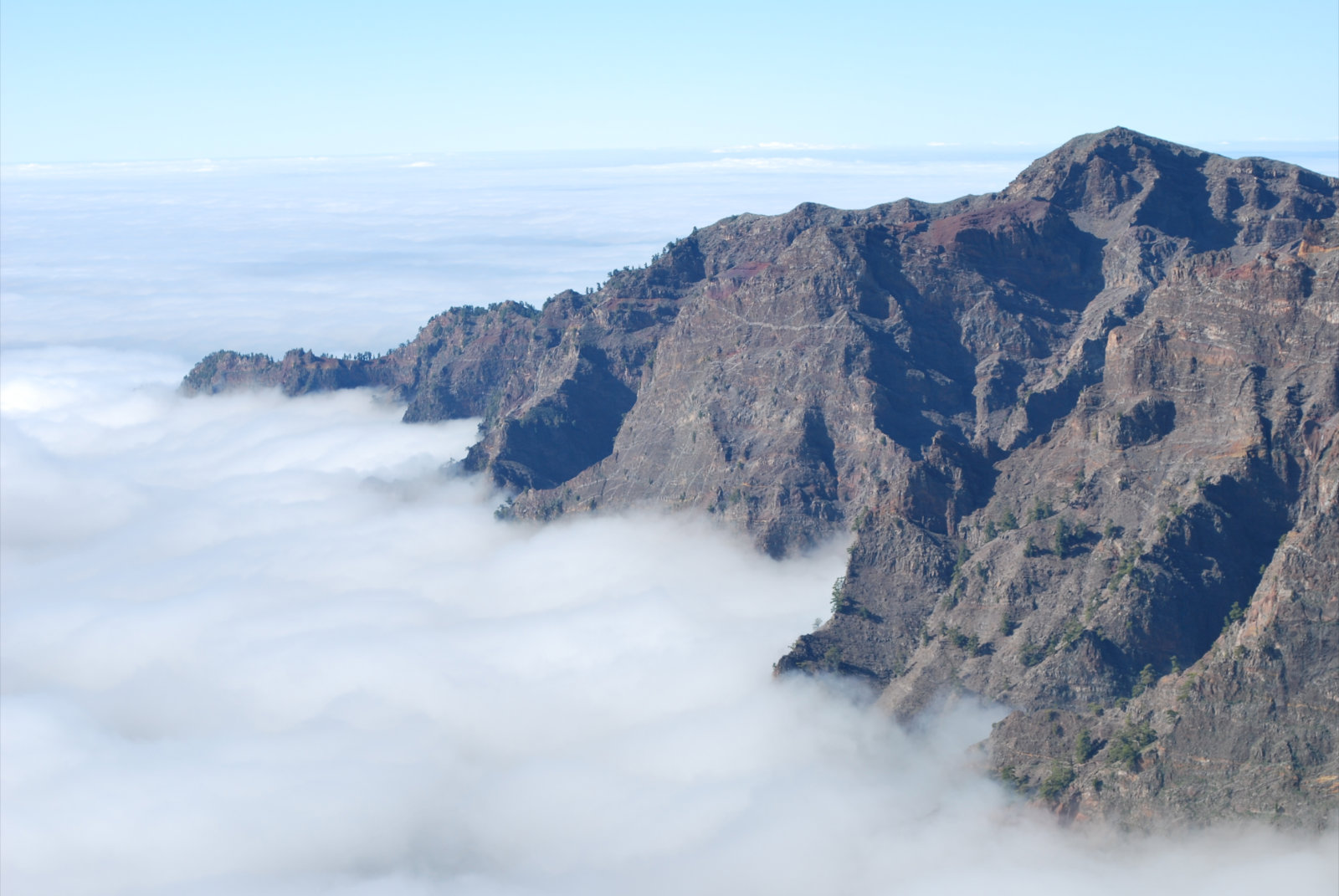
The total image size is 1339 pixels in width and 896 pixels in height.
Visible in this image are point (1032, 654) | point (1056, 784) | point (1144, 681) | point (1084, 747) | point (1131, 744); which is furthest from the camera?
point (1032, 654)

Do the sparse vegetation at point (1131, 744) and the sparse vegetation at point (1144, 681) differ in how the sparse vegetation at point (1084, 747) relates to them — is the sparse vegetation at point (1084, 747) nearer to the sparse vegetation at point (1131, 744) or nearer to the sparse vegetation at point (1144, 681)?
the sparse vegetation at point (1131, 744)

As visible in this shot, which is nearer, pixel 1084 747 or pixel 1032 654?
pixel 1084 747

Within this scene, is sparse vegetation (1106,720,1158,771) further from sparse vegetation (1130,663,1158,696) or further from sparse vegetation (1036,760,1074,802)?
sparse vegetation (1130,663,1158,696)

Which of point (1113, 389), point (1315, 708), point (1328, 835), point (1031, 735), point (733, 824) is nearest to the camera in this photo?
point (1328, 835)

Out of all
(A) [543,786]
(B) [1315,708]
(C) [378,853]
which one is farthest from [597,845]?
(B) [1315,708]

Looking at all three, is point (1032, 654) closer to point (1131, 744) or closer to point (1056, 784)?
point (1056, 784)

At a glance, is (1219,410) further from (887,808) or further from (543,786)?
(543,786)

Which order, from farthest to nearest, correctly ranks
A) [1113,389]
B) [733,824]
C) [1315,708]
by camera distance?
1. [1113,389]
2. [733,824]
3. [1315,708]

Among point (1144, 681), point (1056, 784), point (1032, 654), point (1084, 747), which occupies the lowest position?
point (1056, 784)

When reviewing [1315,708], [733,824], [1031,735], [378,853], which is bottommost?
[378,853]

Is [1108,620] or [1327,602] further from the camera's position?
[1108,620]

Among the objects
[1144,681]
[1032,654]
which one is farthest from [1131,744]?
Answer: [1032,654]
